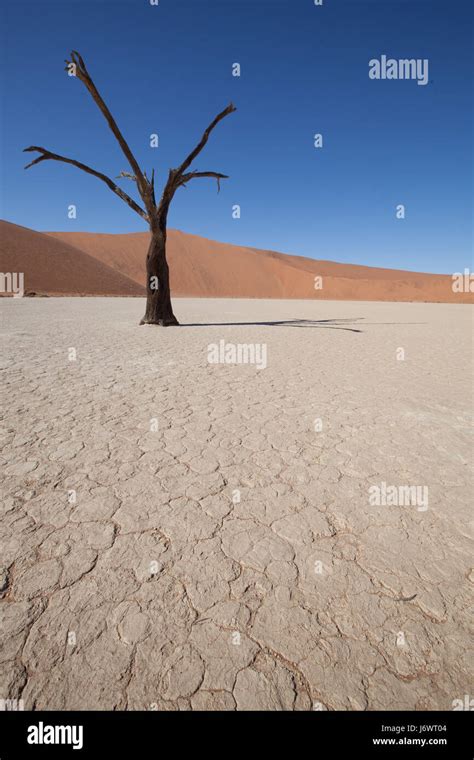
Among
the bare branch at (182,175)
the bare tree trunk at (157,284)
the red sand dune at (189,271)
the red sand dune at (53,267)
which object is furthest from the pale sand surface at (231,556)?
the red sand dune at (189,271)

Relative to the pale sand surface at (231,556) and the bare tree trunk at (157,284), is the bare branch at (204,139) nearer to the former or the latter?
the bare tree trunk at (157,284)

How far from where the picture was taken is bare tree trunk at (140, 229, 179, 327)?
11.0 m

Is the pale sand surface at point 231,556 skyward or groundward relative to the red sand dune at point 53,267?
groundward

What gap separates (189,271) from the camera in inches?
2753

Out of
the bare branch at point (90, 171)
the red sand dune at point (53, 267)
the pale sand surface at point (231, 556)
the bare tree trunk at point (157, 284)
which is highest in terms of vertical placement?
the red sand dune at point (53, 267)

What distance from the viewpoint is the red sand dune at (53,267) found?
38188 millimetres

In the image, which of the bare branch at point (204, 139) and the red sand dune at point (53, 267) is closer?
the bare branch at point (204, 139)

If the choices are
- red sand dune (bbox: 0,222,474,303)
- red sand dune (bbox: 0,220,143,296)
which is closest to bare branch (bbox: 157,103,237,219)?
red sand dune (bbox: 0,220,143,296)

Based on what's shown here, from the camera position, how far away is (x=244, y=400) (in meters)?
4.25

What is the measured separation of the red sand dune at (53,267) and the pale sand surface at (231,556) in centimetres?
3837

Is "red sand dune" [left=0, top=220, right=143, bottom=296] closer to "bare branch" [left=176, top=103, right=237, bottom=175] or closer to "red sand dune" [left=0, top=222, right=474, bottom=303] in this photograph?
"red sand dune" [left=0, top=222, right=474, bottom=303]

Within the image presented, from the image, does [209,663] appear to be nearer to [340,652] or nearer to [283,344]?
[340,652]
